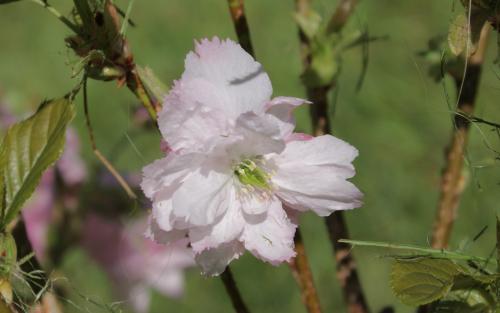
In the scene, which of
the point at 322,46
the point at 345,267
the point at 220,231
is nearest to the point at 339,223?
the point at 345,267

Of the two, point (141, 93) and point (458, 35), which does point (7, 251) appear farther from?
point (458, 35)

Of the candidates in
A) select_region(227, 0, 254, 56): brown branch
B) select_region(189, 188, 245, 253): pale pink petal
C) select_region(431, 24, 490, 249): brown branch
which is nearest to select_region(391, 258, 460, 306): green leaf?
select_region(189, 188, 245, 253): pale pink petal

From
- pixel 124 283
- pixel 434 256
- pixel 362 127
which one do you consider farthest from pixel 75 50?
pixel 362 127

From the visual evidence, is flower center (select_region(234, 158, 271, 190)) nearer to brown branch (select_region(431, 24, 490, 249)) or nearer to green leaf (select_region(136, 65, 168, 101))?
green leaf (select_region(136, 65, 168, 101))

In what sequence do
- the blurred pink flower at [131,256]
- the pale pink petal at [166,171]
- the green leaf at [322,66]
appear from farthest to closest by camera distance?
the blurred pink flower at [131,256] → the green leaf at [322,66] → the pale pink petal at [166,171]

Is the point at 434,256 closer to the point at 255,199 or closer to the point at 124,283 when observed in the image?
the point at 255,199

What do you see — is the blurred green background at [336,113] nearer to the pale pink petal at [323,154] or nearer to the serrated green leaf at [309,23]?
the serrated green leaf at [309,23]

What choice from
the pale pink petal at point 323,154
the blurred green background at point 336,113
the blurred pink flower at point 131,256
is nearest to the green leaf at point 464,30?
the pale pink petal at point 323,154

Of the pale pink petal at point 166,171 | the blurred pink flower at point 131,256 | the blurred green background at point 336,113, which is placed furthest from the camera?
the blurred green background at point 336,113
